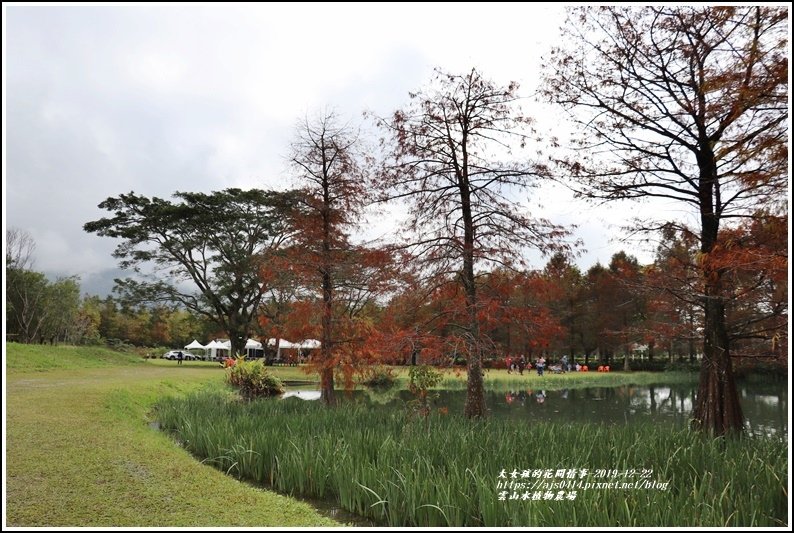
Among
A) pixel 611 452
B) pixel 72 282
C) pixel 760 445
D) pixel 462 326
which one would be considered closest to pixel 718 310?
pixel 760 445

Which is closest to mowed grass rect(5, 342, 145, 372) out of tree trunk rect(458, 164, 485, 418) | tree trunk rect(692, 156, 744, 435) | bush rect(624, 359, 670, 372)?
tree trunk rect(458, 164, 485, 418)

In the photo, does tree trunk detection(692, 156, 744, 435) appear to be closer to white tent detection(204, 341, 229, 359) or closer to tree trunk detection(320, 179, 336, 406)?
tree trunk detection(320, 179, 336, 406)

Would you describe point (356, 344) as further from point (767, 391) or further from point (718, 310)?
point (767, 391)

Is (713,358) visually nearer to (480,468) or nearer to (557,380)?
(480,468)

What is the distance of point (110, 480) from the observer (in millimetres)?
4789

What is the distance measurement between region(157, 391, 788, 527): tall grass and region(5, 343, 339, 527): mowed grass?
38 cm

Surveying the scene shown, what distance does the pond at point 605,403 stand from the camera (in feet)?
41.3

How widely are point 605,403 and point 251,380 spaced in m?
11.5

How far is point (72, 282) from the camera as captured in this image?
92.0 ft

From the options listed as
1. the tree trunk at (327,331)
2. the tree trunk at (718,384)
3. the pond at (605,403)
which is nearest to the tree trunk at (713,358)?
the tree trunk at (718,384)

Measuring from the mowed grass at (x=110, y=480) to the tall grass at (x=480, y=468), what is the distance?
1.26 ft

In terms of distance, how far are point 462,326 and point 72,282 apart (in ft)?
91.2

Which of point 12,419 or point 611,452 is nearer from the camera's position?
point 611,452

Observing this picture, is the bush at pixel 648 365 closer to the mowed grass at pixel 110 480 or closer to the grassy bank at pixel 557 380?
the grassy bank at pixel 557 380
